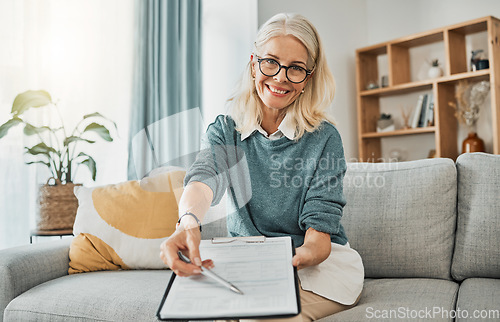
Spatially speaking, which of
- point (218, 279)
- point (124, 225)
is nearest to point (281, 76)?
point (218, 279)

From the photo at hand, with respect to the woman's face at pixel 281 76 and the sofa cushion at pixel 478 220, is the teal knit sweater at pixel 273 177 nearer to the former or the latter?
the woman's face at pixel 281 76

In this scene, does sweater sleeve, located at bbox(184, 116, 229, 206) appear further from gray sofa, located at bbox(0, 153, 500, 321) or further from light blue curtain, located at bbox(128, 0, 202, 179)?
light blue curtain, located at bbox(128, 0, 202, 179)

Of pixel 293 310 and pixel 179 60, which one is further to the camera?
pixel 179 60

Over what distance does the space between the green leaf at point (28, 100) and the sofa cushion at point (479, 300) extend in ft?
6.27

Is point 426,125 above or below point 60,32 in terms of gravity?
below

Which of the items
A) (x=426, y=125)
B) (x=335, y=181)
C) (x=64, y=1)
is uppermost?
(x=64, y=1)

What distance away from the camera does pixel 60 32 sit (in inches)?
99.1

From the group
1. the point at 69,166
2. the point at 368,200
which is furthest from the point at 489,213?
the point at 69,166

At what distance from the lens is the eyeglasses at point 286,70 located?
1.22m

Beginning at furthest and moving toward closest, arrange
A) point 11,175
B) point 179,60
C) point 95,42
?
point 179,60 → point 95,42 → point 11,175

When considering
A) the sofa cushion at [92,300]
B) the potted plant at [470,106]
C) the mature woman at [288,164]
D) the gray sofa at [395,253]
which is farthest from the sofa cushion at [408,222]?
the potted plant at [470,106]

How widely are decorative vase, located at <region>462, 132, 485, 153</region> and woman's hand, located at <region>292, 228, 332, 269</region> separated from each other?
106 inches

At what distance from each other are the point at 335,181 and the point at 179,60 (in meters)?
2.00

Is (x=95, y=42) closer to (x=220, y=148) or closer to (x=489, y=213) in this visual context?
(x=220, y=148)
